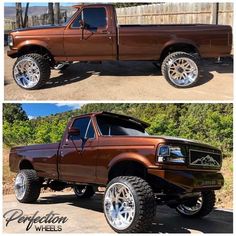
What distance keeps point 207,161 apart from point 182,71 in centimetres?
334

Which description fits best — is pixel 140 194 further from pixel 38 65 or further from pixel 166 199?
pixel 38 65

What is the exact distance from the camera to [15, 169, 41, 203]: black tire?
743 centimetres

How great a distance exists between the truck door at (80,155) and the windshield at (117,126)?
193 mm

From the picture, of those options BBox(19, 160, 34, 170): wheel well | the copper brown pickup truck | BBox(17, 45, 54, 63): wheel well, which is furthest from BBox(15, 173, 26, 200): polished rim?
BBox(17, 45, 54, 63): wheel well

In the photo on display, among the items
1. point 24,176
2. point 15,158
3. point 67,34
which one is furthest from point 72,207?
point 67,34

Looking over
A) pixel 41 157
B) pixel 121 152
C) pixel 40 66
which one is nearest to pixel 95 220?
pixel 121 152

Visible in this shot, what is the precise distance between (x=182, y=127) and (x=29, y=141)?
6112 millimetres

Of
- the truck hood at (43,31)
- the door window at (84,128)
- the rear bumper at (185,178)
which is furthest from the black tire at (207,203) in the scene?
the truck hood at (43,31)

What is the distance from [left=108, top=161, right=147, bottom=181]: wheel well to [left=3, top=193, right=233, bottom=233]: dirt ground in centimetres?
81

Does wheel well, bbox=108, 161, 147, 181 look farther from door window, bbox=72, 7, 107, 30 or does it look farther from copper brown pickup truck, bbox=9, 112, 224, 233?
door window, bbox=72, 7, 107, 30

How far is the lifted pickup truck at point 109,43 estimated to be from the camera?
835cm

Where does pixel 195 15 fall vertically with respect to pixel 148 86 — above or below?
above

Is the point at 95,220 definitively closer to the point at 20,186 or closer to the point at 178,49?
the point at 20,186

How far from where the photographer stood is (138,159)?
16.5 feet
